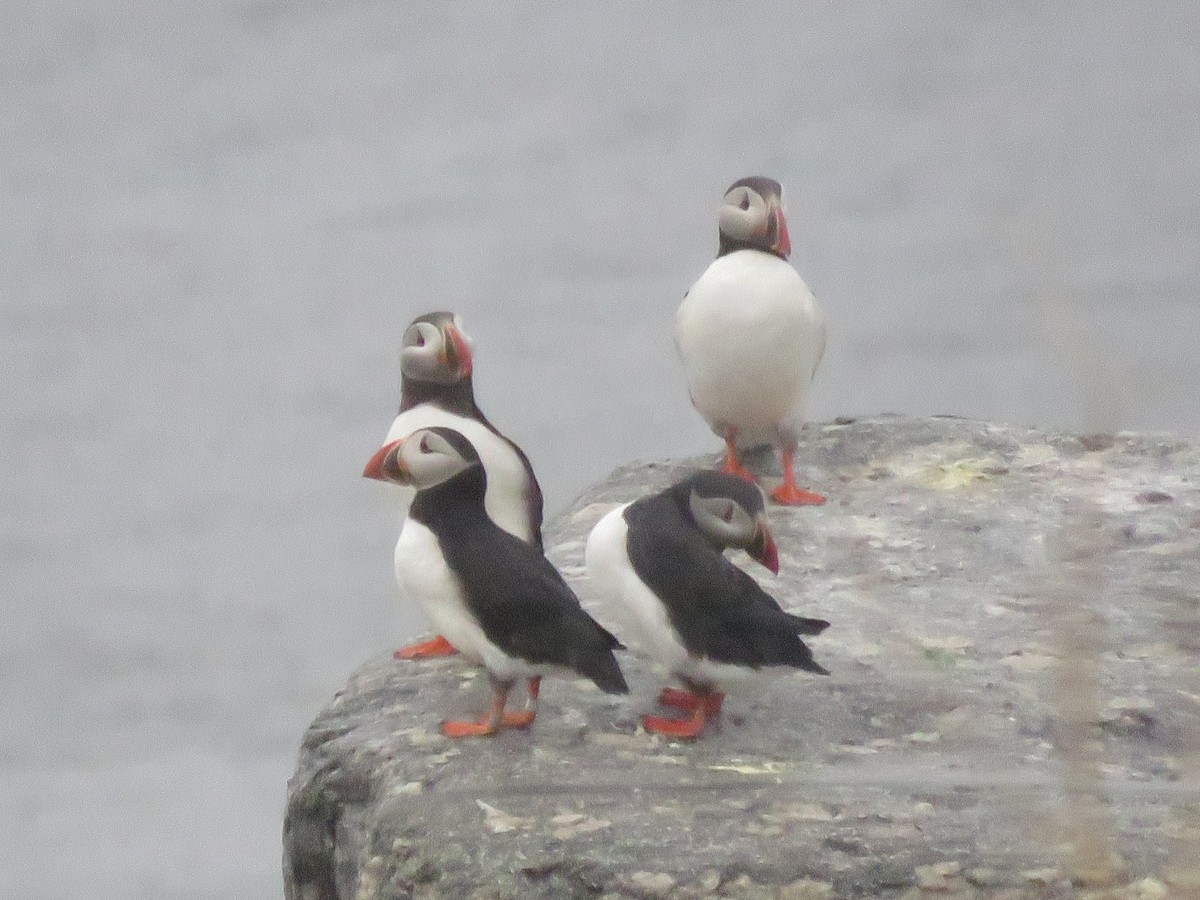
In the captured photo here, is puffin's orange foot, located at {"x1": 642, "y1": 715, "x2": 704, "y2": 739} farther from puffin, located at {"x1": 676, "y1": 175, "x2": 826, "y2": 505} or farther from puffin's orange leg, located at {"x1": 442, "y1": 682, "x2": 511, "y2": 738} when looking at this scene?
puffin, located at {"x1": 676, "y1": 175, "x2": 826, "y2": 505}

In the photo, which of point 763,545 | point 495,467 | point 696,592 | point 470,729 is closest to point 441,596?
point 470,729

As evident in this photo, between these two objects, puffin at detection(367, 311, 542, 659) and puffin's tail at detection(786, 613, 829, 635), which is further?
puffin at detection(367, 311, 542, 659)

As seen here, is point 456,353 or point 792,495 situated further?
point 792,495

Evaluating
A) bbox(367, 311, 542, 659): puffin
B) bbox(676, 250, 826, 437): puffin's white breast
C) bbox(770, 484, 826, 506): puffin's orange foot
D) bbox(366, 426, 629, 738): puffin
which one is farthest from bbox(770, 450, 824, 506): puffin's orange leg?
bbox(366, 426, 629, 738): puffin

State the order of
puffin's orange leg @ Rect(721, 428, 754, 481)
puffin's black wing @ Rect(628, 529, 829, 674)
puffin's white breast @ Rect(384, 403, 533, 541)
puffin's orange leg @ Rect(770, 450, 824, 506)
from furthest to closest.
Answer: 1. puffin's orange leg @ Rect(721, 428, 754, 481)
2. puffin's orange leg @ Rect(770, 450, 824, 506)
3. puffin's white breast @ Rect(384, 403, 533, 541)
4. puffin's black wing @ Rect(628, 529, 829, 674)

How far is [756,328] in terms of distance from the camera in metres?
4.29

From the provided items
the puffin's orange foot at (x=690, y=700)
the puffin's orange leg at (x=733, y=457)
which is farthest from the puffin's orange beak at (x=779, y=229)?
the puffin's orange foot at (x=690, y=700)

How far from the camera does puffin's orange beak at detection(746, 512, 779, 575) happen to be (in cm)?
303

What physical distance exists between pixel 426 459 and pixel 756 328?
4.51ft

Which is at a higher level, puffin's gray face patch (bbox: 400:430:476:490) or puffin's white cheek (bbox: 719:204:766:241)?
puffin's white cheek (bbox: 719:204:766:241)

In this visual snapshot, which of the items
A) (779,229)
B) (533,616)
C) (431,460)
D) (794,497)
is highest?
(779,229)

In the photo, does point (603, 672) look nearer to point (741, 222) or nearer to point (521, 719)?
point (521, 719)

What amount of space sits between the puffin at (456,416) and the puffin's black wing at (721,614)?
69cm

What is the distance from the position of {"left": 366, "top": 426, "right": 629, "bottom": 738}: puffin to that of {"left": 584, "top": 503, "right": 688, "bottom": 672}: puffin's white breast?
6 centimetres
